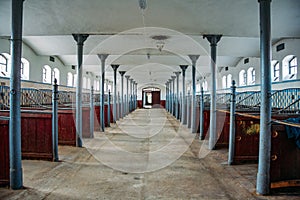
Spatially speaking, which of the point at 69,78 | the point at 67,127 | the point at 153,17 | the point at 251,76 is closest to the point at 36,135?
the point at 67,127

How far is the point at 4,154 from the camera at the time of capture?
11.3 ft

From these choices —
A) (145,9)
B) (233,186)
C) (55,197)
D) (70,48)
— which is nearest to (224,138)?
(233,186)

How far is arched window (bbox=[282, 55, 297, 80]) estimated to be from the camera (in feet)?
32.3

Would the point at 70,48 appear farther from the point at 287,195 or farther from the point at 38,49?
the point at 287,195

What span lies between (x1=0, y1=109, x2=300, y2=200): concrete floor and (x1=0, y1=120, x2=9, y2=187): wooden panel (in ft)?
0.61

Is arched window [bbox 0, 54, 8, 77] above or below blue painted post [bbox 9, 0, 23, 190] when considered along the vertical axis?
above

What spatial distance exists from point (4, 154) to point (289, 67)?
33.6ft

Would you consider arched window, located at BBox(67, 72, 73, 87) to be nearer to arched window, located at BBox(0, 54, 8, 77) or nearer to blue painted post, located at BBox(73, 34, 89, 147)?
arched window, located at BBox(0, 54, 8, 77)

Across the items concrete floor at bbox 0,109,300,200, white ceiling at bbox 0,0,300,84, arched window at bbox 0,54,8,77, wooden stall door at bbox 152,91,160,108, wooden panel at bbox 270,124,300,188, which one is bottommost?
concrete floor at bbox 0,109,300,200

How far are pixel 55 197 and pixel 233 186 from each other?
2339mm

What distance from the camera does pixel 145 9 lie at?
4770mm

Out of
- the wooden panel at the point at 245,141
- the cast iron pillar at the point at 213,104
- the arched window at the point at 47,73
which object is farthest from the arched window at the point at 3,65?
the wooden panel at the point at 245,141

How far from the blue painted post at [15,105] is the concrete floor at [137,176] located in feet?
0.73

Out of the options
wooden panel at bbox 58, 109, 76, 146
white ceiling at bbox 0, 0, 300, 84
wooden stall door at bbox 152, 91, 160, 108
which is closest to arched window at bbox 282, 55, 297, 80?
white ceiling at bbox 0, 0, 300, 84
